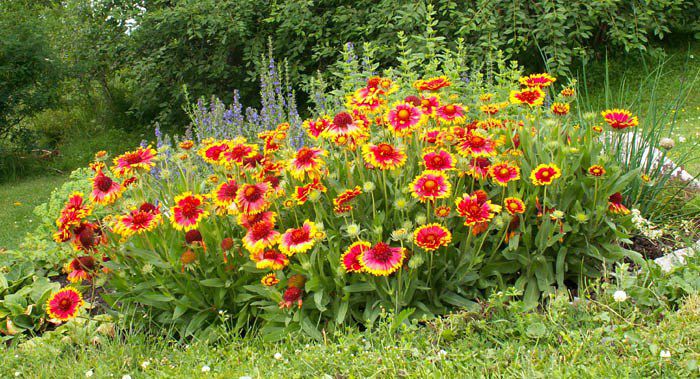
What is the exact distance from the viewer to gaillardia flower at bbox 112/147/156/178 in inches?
97.4

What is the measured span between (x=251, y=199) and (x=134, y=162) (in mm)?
497

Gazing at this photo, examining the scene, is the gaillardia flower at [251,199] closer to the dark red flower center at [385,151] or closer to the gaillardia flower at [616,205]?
the dark red flower center at [385,151]

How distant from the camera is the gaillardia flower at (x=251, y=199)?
2373 mm

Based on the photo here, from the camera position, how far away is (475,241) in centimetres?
255

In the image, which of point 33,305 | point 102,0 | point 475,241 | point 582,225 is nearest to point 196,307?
point 33,305

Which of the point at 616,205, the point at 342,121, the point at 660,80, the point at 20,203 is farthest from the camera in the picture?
the point at 660,80

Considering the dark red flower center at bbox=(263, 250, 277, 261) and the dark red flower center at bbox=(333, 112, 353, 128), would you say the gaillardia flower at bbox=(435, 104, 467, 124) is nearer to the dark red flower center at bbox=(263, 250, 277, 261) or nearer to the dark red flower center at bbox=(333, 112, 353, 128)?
the dark red flower center at bbox=(333, 112, 353, 128)

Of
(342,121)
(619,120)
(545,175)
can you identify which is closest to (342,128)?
(342,121)

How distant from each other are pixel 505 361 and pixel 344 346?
529 mm

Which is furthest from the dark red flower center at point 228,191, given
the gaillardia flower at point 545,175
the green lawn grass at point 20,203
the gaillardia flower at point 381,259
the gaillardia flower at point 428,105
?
the green lawn grass at point 20,203

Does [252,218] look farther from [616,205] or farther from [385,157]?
[616,205]

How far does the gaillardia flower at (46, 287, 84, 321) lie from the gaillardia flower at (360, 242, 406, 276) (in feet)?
3.70

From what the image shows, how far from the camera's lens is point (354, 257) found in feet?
7.43

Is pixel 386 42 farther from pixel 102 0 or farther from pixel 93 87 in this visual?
pixel 93 87
